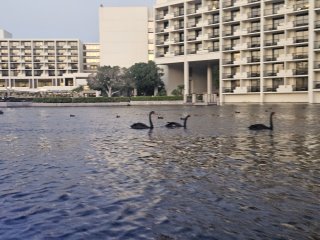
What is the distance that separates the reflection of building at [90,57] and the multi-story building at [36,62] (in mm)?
5050

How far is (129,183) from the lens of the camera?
9.43 m

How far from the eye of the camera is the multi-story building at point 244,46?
225ft

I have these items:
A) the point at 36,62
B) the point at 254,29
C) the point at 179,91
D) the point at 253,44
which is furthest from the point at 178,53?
the point at 36,62

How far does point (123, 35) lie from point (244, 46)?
3673cm

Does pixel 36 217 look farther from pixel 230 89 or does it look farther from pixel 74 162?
pixel 230 89

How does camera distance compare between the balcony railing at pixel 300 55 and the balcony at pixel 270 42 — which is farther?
the balcony at pixel 270 42

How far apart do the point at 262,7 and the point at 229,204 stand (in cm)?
6924

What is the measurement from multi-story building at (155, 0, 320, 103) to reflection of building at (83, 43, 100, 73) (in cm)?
6636

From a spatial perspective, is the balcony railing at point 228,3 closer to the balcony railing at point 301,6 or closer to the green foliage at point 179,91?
the balcony railing at point 301,6

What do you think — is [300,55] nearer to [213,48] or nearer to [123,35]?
Answer: [213,48]

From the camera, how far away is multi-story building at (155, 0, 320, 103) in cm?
6856

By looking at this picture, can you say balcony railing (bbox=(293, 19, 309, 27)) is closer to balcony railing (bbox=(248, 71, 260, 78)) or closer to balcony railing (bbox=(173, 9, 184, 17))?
balcony railing (bbox=(248, 71, 260, 78))

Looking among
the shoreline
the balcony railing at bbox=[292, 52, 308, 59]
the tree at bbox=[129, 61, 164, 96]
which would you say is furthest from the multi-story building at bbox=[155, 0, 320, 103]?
the shoreline

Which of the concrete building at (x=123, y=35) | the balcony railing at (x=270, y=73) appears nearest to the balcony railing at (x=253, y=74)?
the balcony railing at (x=270, y=73)
